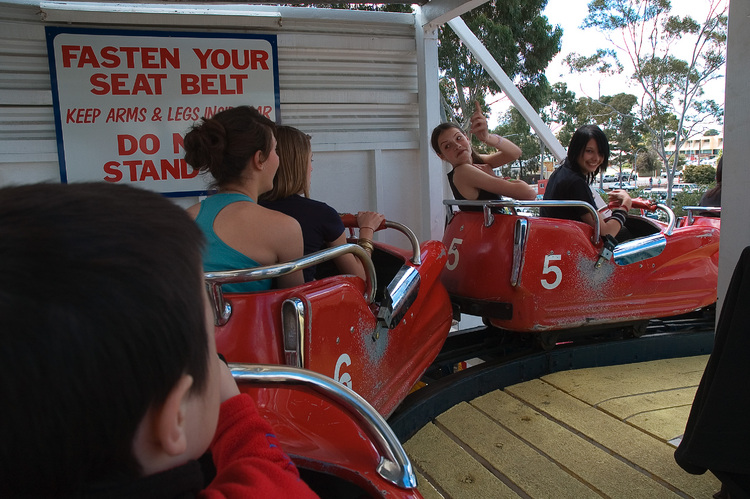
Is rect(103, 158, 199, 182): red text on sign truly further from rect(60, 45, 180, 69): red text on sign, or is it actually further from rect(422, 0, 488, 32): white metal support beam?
rect(422, 0, 488, 32): white metal support beam

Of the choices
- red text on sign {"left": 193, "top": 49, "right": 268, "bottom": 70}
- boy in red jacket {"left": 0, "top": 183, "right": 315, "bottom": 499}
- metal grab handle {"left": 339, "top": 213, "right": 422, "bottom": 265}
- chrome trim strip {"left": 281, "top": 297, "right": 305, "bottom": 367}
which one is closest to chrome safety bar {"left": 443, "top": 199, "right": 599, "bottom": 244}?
metal grab handle {"left": 339, "top": 213, "right": 422, "bottom": 265}

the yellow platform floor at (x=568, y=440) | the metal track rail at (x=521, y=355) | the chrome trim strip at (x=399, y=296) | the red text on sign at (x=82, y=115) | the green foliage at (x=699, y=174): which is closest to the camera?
the yellow platform floor at (x=568, y=440)

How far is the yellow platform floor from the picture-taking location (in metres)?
1.95

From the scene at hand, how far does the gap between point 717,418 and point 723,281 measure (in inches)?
20.4

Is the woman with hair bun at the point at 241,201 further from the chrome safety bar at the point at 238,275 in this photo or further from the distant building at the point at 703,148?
the distant building at the point at 703,148

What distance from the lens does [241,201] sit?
177cm

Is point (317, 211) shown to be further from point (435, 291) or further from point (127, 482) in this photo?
point (127, 482)

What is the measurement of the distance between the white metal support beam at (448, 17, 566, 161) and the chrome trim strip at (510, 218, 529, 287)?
1.58m

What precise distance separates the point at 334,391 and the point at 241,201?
1.03 meters

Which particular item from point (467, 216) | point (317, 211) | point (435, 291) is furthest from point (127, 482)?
point (467, 216)

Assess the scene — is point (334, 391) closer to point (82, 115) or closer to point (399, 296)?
point (399, 296)

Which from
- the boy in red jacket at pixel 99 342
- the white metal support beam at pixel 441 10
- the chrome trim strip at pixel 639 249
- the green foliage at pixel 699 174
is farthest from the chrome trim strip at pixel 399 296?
the green foliage at pixel 699 174

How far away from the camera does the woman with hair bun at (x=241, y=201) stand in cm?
173

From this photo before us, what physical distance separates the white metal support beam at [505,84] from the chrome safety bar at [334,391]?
141 inches
